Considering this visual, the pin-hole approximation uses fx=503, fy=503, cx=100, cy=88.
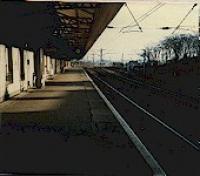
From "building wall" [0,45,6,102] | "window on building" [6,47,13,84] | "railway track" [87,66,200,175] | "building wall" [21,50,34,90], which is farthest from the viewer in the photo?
"building wall" [21,50,34,90]

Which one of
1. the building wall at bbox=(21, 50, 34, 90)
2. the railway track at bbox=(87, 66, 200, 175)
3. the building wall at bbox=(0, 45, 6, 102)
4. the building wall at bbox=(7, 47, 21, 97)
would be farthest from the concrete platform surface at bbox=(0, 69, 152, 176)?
the building wall at bbox=(21, 50, 34, 90)

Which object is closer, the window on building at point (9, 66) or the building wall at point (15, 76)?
the window on building at point (9, 66)

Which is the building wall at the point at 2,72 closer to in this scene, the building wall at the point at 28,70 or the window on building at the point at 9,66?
the window on building at the point at 9,66

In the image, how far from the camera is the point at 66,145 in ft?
42.9

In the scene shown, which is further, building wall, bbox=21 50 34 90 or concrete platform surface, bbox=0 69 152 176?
building wall, bbox=21 50 34 90

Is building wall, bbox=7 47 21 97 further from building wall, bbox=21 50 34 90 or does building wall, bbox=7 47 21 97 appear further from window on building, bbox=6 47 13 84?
building wall, bbox=21 50 34 90

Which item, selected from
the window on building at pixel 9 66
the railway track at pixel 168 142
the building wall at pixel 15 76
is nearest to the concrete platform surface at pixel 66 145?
the railway track at pixel 168 142

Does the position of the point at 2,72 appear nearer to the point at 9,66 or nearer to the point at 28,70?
the point at 9,66

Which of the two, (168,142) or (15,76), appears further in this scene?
(15,76)

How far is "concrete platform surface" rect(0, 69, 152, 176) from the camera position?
10102 mm

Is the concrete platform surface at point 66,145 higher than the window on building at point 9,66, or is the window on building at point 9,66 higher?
the window on building at point 9,66

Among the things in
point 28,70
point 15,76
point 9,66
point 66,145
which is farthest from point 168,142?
point 28,70

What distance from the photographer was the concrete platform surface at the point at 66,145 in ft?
33.1

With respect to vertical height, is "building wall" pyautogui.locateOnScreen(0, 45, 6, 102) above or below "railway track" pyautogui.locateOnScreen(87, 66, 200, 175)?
above
